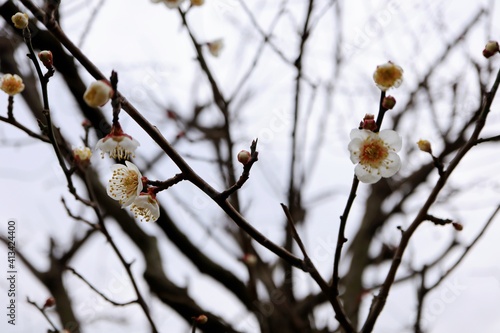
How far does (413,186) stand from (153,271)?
79.6 inches

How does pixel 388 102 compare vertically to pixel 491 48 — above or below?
below

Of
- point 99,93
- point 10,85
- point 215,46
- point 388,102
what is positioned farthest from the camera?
point 215,46

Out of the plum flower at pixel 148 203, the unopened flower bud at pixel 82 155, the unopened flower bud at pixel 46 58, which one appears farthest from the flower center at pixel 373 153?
the unopened flower bud at pixel 82 155

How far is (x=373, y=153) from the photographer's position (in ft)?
4.27

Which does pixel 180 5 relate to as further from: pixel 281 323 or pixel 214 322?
pixel 281 323

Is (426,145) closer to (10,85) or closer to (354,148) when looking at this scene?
(354,148)

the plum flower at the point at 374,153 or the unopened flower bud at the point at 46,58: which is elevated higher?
the unopened flower bud at the point at 46,58

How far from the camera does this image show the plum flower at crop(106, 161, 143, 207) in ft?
4.15

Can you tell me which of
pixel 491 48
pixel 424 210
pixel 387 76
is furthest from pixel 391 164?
pixel 491 48

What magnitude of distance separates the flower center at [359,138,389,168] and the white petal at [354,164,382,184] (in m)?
0.02

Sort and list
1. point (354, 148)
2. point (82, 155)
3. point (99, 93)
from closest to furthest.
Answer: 1. point (99, 93)
2. point (354, 148)
3. point (82, 155)

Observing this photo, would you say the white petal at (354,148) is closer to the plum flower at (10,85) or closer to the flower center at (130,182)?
the flower center at (130,182)

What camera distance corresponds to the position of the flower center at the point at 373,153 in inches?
49.4

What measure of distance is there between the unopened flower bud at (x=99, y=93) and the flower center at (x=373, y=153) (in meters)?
0.66
